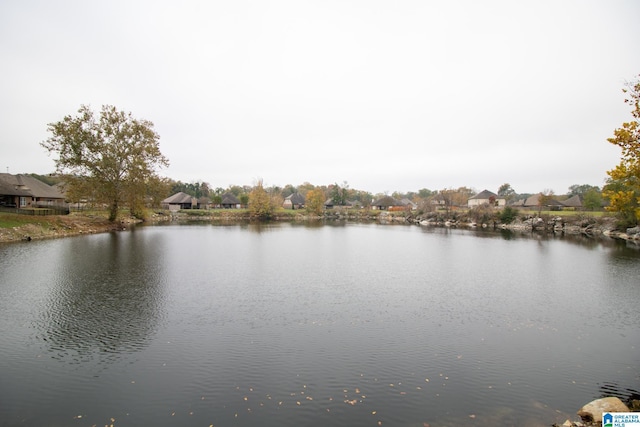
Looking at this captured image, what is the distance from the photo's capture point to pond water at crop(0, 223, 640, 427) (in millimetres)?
8281

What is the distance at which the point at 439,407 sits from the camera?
8.41m

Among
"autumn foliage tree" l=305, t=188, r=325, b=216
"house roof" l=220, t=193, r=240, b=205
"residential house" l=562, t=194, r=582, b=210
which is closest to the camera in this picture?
"residential house" l=562, t=194, r=582, b=210

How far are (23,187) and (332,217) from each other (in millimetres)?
73689

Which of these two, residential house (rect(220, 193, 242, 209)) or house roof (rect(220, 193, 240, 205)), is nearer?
house roof (rect(220, 193, 240, 205))

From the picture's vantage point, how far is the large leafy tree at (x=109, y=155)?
45294 millimetres

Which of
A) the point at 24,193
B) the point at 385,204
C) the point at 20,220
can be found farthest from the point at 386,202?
the point at 20,220

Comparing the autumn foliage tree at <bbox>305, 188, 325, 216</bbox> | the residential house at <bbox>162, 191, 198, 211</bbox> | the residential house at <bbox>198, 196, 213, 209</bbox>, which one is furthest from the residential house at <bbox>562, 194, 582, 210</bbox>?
the residential house at <bbox>162, 191, 198, 211</bbox>

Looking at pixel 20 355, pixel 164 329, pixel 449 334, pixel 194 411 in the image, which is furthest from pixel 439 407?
pixel 20 355

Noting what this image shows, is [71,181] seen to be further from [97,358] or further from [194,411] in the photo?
→ [194,411]

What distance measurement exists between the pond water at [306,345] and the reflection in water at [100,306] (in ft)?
0.29

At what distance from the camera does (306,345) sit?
11.8 m

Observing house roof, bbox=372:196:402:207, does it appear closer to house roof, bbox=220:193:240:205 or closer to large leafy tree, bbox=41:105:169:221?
house roof, bbox=220:193:240:205

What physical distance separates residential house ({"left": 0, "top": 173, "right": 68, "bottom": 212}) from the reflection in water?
Result: 109 ft

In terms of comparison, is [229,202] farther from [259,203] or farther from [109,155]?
[109,155]
